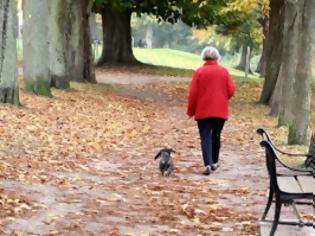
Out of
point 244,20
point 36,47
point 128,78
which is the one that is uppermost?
point 36,47

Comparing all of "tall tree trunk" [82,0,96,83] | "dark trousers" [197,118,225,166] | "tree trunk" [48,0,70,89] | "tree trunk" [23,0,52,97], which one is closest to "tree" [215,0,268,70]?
"tall tree trunk" [82,0,96,83]

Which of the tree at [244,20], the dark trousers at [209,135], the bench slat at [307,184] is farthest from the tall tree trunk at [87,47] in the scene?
the bench slat at [307,184]

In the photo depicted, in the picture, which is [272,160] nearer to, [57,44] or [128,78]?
[57,44]

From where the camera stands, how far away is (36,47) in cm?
2120

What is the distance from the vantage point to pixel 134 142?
1606cm

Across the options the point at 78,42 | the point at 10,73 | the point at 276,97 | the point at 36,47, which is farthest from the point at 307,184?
the point at 78,42

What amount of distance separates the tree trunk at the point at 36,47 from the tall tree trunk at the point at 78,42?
3.95 m

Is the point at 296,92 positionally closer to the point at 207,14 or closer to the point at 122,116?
the point at 122,116

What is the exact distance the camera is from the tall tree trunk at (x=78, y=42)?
87.7 ft

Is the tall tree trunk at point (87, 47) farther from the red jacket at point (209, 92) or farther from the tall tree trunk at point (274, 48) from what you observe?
the red jacket at point (209, 92)

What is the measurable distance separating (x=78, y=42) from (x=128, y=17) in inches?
629

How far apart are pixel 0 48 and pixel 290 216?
168 inches

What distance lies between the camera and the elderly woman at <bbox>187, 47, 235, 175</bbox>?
39.6 ft

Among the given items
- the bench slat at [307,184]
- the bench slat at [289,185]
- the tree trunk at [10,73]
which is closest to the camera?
the bench slat at [289,185]
